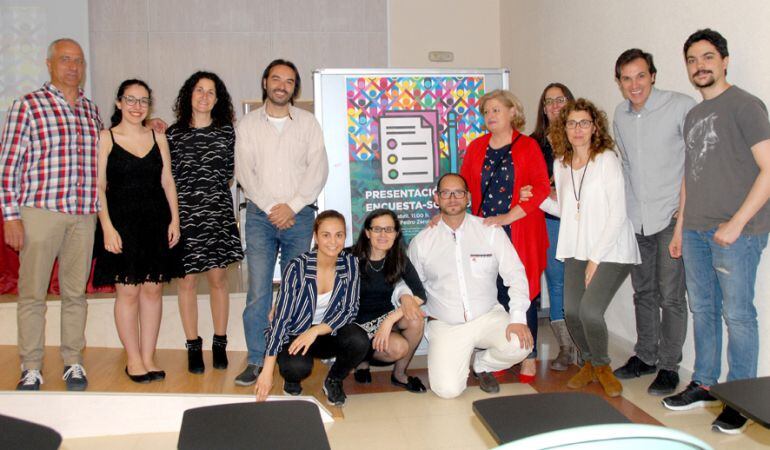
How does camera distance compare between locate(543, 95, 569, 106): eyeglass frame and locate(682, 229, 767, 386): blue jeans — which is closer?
locate(682, 229, 767, 386): blue jeans

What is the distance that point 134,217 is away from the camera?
10.8 feet

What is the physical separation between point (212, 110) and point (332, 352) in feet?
4.52

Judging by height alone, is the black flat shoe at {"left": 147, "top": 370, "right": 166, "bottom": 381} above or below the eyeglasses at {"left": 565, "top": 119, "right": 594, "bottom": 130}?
below

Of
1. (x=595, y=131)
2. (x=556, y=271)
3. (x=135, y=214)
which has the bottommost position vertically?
(x=556, y=271)

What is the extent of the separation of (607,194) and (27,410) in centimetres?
289

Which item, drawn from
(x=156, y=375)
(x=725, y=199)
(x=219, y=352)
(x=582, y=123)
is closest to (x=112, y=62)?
(x=219, y=352)

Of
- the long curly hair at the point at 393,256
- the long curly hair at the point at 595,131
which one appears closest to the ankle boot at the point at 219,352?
the long curly hair at the point at 393,256

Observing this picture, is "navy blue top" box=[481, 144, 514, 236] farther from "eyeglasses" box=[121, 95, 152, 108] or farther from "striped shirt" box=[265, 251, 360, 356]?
"eyeglasses" box=[121, 95, 152, 108]

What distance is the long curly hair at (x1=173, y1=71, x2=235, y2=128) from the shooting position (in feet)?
11.2

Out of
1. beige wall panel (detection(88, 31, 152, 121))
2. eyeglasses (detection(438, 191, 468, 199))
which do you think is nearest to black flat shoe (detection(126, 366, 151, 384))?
eyeglasses (detection(438, 191, 468, 199))

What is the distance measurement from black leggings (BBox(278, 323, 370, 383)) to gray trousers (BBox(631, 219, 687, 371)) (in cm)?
144

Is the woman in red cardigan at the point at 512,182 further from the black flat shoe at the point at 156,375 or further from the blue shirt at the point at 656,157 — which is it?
the black flat shoe at the point at 156,375

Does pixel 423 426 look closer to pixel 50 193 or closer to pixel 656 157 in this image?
pixel 656 157

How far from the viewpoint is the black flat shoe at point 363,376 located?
3.75m
